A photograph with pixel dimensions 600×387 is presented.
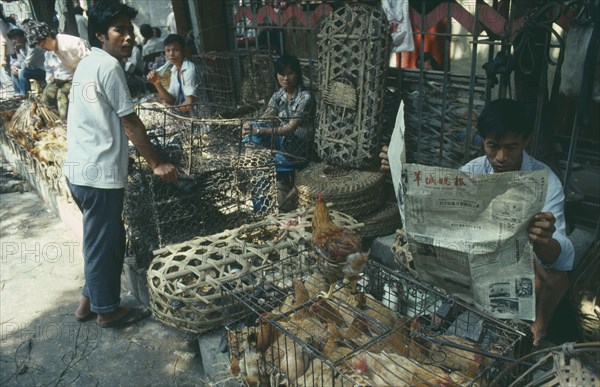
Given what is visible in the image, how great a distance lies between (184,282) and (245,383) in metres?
1.08

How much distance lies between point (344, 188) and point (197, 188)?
1238 mm

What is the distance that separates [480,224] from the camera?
2018 millimetres

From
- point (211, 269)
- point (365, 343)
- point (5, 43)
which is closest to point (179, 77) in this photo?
point (211, 269)

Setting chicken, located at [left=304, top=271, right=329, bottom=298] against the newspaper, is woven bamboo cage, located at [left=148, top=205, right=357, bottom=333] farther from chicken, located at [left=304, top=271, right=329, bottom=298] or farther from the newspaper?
the newspaper

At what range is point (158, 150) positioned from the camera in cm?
391

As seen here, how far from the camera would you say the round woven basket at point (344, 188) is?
4191 millimetres

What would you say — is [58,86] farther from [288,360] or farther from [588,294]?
[588,294]

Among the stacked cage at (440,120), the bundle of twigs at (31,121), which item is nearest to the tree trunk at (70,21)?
the bundle of twigs at (31,121)

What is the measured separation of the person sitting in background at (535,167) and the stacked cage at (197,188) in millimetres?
1588

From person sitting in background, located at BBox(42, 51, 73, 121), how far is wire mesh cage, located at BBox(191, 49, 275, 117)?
82.8 inches

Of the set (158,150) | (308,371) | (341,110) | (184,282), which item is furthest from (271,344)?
(341,110)

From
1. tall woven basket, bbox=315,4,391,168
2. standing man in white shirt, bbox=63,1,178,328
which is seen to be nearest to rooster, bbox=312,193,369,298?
standing man in white shirt, bbox=63,1,178,328

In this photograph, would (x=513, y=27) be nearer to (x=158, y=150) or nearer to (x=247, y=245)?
(x=247, y=245)

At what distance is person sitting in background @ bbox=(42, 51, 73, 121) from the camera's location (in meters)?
6.88
